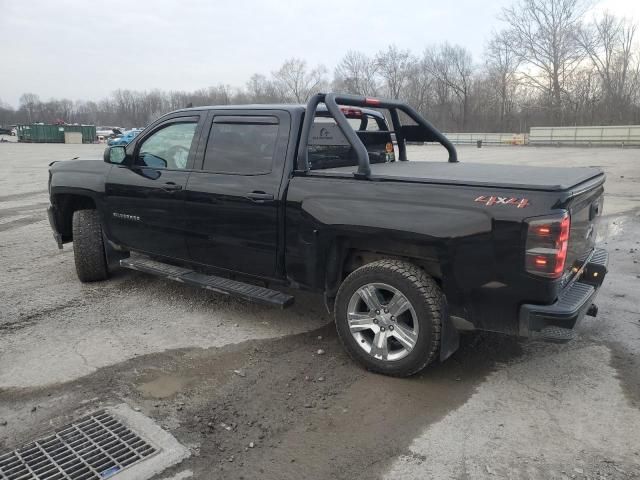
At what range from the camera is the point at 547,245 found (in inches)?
119

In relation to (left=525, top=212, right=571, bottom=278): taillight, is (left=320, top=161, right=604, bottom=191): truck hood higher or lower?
higher

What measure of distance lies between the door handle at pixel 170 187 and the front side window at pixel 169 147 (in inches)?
6.7

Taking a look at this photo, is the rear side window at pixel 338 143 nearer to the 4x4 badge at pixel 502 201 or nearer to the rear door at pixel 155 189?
the rear door at pixel 155 189

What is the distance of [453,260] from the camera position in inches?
131

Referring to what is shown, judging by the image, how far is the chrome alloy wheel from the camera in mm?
3588

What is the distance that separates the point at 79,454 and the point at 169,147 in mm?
3016

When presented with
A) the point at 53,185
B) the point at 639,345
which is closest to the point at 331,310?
the point at 639,345

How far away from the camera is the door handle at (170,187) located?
15.5 ft

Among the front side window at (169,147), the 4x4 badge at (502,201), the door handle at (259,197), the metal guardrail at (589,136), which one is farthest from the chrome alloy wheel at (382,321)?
the metal guardrail at (589,136)

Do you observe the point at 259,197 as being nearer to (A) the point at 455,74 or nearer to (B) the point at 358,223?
(B) the point at 358,223

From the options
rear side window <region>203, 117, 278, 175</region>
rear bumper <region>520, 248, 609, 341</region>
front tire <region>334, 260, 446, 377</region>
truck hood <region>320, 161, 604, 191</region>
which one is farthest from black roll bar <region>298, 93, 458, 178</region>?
rear bumper <region>520, 248, 609, 341</region>

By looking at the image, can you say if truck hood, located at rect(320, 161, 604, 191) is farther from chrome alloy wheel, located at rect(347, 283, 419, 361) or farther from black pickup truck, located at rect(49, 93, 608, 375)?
chrome alloy wheel, located at rect(347, 283, 419, 361)

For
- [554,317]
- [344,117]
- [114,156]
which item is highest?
[344,117]

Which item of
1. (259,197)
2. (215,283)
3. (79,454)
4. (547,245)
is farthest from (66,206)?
(547,245)
